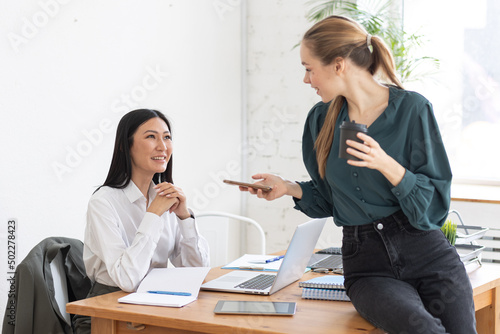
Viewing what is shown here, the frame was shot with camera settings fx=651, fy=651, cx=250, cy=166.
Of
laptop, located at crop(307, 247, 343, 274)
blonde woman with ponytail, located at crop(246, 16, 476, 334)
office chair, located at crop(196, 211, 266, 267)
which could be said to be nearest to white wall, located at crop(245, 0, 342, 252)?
office chair, located at crop(196, 211, 266, 267)

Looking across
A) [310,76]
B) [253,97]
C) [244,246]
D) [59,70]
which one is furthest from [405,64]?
[310,76]

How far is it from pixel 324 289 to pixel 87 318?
0.79 m

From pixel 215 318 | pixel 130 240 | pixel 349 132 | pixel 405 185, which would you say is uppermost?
pixel 349 132

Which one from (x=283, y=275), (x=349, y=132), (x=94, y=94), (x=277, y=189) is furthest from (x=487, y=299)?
(x=94, y=94)

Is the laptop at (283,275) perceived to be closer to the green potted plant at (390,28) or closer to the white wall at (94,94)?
the white wall at (94,94)

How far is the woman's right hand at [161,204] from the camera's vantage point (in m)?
2.25

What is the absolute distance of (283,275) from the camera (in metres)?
2.03

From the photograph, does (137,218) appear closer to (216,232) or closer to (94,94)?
(216,232)

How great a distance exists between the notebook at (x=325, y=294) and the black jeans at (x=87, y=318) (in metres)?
0.66

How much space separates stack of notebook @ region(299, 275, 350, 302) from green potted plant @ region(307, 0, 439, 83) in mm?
2143

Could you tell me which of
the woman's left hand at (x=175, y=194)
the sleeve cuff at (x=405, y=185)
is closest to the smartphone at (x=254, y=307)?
the sleeve cuff at (x=405, y=185)

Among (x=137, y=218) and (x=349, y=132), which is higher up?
(x=349, y=132)

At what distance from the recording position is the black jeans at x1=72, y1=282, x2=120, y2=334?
214 cm

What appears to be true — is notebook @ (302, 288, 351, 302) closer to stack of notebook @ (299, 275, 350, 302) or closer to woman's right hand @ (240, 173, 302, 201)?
stack of notebook @ (299, 275, 350, 302)
